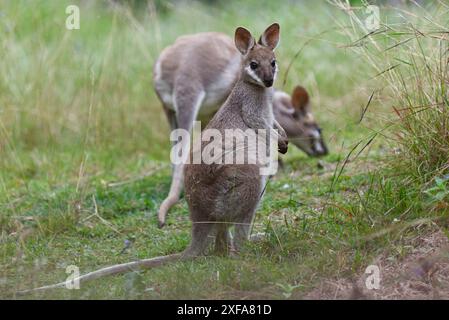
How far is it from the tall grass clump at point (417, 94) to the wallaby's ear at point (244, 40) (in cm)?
62

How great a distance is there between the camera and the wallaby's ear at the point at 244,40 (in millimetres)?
4922

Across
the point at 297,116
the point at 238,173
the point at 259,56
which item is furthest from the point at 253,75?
the point at 297,116

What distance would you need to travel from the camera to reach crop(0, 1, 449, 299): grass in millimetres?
4320

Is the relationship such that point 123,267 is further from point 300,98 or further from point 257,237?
point 300,98

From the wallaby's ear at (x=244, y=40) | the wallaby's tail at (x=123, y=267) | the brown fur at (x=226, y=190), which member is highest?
the wallaby's ear at (x=244, y=40)

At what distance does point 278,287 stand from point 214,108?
9.13 feet

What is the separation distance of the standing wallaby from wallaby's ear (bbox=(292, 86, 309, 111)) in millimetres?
2405

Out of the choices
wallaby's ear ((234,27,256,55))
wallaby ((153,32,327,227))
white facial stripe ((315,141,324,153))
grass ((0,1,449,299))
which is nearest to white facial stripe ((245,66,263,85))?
wallaby's ear ((234,27,256,55))

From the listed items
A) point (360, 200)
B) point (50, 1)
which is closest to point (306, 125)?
point (360, 200)

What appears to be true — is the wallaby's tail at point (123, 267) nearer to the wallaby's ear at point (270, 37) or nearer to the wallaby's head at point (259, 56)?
the wallaby's head at point (259, 56)

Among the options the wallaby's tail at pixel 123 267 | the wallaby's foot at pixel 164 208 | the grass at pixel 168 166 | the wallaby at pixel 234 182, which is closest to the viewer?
the wallaby's tail at pixel 123 267

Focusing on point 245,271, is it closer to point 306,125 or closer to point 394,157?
point 394,157

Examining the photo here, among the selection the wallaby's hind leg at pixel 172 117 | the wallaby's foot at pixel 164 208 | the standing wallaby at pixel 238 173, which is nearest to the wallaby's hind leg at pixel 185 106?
the wallaby's foot at pixel 164 208

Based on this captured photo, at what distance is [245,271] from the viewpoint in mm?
4148
